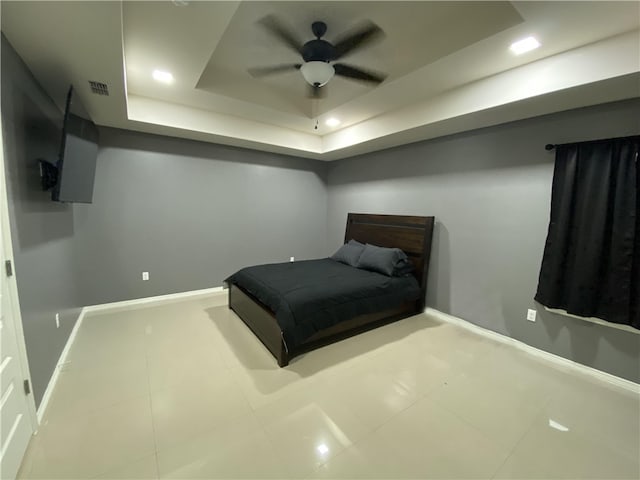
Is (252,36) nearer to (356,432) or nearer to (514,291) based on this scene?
(356,432)

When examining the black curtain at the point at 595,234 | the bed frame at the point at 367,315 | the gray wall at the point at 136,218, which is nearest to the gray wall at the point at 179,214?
the gray wall at the point at 136,218

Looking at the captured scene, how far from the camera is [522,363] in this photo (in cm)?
259

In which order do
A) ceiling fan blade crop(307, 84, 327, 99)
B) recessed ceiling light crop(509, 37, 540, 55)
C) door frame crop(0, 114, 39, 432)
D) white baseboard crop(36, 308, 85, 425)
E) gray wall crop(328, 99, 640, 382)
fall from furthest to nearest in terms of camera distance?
ceiling fan blade crop(307, 84, 327, 99) → gray wall crop(328, 99, 640, 382) → recessed ceiling light crop(509, 37, 540, 55) → white baseboard crop(36, 308, 85, 425) → door frame crop(0, 114, 39, 432)

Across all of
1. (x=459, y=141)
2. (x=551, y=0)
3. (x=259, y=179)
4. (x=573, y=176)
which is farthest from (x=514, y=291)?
(x=259, y=179)

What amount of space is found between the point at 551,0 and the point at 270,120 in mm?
3113

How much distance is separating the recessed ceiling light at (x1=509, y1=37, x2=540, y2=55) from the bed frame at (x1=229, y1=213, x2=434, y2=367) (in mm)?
1923

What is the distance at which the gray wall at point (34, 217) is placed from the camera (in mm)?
1646

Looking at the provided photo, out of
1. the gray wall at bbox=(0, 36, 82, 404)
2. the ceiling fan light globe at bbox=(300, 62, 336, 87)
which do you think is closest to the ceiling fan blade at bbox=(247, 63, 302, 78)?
the ceiling fan light globe at bbox=(300, 62, 336, 87)

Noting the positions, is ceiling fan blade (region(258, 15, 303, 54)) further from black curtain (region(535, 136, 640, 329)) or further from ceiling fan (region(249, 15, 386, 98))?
black curtain (region(535, 136, 640, 329))

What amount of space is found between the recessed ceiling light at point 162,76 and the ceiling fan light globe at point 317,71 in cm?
142

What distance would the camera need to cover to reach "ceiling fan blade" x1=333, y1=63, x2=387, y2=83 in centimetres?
221

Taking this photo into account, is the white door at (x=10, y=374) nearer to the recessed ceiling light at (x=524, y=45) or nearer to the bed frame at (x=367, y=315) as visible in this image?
the bed frame at (x=367, y=315)

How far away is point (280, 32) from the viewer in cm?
188

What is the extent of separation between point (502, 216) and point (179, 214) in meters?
4.21
